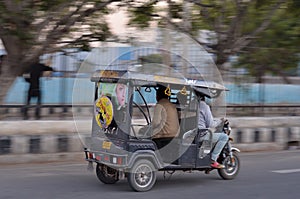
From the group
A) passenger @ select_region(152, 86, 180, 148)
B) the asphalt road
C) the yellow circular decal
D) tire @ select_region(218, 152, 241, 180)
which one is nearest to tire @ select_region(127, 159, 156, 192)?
the asphalt road

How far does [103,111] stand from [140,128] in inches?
25.8

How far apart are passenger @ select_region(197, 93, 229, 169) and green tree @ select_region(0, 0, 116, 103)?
4266mm

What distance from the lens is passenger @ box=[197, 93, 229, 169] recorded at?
326 inches

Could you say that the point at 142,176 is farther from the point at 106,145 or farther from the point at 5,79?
the point at 5,79

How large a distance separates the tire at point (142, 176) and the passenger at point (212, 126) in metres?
1.06

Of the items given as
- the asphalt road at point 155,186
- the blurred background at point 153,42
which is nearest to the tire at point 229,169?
the asphalt road at point 155,186

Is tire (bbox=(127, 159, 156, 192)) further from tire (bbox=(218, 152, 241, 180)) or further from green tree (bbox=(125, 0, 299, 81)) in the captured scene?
green tree (bbox=(125, 0, 299, 81))

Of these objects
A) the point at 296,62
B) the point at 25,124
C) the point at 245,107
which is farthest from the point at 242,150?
the point at 25,124

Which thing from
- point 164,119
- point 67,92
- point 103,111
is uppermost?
point 67,92

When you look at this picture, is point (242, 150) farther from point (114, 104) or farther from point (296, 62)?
point (114, 104)

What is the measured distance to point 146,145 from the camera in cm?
775

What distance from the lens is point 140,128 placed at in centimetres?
806

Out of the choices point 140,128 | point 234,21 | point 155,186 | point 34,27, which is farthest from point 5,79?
point 234,21

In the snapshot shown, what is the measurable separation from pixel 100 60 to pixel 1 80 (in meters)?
3.52
